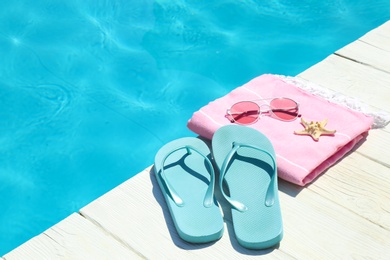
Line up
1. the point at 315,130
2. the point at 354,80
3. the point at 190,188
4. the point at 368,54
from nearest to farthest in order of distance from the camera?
the point at 190,188, the point at 315,130, the point at 354,80, the point at 368,54

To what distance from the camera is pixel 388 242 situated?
1.57 metres

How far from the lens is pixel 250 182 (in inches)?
66.7

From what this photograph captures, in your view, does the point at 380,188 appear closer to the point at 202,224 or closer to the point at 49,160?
the point at 202,224

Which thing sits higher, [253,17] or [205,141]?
[205,141]

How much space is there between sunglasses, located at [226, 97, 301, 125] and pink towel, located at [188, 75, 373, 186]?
0.02 m

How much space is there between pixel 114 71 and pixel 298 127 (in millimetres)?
1478

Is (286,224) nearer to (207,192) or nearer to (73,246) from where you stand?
(207,192)

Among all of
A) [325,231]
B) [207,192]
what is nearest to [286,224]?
[325,231]

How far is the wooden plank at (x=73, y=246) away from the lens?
5.08ft

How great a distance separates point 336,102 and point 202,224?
0.75 meters

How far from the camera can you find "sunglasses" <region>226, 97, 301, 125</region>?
192cm

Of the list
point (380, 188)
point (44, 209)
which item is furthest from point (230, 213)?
point (44, 209)

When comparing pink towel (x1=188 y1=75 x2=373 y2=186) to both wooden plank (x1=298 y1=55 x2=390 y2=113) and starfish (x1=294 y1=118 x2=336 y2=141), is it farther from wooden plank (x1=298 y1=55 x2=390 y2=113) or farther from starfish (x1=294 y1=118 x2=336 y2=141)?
wooden plank (x1=298 y1=55 x2=390 y2=113)

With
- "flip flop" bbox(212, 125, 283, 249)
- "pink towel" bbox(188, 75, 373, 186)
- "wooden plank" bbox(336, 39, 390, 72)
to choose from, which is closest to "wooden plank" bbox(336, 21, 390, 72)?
"wooden plank" bbox(336, 39, 390, 72)
